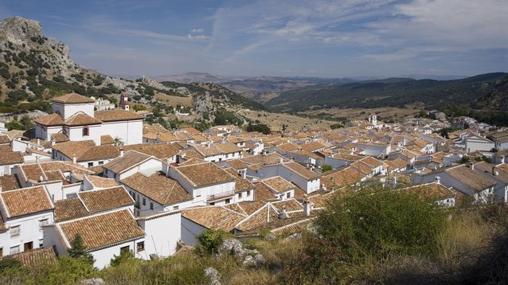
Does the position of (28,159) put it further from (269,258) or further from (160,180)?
(269,258)

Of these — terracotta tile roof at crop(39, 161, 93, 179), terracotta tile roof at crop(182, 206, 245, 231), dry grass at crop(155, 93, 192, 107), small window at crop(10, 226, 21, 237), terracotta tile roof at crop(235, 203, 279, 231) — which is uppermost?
dry grass at crop(155, 93, 192, 107)

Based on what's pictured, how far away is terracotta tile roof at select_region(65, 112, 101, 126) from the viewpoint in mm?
45491

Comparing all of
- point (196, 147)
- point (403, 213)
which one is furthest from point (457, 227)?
point (196, 147)

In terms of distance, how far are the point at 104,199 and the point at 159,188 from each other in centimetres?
412

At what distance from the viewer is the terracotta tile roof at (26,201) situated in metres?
21.3

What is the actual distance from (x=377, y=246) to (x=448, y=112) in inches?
5369

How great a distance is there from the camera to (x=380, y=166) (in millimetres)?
45438

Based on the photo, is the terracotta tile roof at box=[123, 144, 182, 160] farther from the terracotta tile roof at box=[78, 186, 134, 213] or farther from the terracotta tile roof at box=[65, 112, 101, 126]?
the terracotta tile roof at box=[78, 186, 134, 213]

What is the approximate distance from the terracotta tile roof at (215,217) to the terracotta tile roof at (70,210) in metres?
5.77

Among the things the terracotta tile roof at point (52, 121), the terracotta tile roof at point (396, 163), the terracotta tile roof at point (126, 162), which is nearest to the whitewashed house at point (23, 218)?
the terracotta tile roof at point (126, 162)

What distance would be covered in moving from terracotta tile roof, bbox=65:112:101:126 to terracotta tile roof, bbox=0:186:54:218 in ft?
78.8

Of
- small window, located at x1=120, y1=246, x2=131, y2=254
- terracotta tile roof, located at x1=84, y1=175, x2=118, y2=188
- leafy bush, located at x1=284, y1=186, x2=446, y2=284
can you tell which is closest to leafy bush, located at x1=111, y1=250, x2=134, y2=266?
small window, located at x1=120, y1=246, x2=131, y2=254

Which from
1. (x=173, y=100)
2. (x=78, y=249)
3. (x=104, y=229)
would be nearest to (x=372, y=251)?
(x=78, y=249)

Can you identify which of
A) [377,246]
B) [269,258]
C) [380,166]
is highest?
[377,246]
